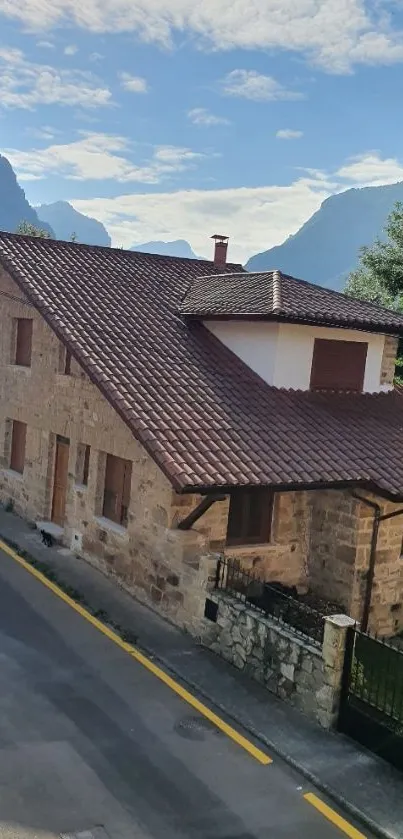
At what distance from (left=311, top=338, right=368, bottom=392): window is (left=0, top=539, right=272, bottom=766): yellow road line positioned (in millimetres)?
6412

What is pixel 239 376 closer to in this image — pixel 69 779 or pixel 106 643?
pixel 106 643

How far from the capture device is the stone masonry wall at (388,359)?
16.5 meters

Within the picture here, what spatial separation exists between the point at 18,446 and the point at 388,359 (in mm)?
9104

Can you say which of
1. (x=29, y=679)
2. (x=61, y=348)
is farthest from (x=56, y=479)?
(x=29, y=679)

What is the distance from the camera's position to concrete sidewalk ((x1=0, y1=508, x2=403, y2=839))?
7.65 metres

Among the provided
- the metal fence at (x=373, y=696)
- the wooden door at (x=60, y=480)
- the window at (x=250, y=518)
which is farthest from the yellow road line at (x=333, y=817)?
the wooden door at (x=60, y=480)

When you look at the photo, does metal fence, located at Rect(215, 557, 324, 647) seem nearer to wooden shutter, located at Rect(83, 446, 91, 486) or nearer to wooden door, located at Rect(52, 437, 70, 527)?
wooden shutter, located at Rect(83, 446, 91, 486)

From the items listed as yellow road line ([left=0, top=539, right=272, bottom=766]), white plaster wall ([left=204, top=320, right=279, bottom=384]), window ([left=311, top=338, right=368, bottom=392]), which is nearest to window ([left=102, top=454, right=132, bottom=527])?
yellow road line ([left=0, top=539, right=272, bottom=766])

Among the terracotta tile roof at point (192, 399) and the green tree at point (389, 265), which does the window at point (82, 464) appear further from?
the green tree at point (389, 265)

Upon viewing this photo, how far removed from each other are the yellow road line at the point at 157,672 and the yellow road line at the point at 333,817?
724 millimetres

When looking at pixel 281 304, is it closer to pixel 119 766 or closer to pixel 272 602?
pixel 272 602

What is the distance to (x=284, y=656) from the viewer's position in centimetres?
961

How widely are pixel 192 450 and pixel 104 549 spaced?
3603 mm

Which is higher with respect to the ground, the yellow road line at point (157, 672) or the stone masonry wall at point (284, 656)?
the stone masonry wall at point (284, 656)
